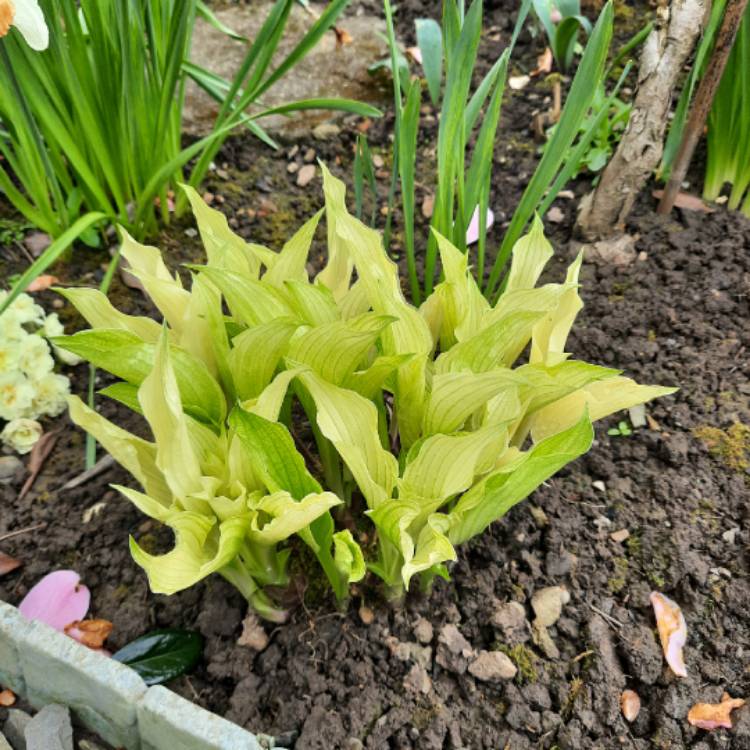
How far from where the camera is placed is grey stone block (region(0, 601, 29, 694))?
105 cm

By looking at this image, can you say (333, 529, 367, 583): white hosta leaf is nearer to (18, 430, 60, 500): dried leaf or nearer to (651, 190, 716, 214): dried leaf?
(18, 430, 60, 500): dried leaf

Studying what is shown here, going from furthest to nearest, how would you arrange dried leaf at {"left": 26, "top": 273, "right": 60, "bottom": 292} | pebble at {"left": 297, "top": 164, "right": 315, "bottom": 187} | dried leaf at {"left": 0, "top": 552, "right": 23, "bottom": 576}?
pebble at {"left": 297, "top": 164, "right": 315, "bottom": 187} < dried leaf at {"left": 26, "top": 273, "right": 60, "bottom": 292} < dried leaf at {"left": 0, "top": 552, "right": 23, "bottom": 576}

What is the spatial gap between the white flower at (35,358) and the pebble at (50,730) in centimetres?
57

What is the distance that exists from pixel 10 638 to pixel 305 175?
4.15 ft

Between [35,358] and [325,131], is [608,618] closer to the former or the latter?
[35,358]

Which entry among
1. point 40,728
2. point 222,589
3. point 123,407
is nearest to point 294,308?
point 222,589

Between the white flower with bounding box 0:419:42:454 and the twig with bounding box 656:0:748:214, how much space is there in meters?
1.36

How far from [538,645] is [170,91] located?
3.78 feet

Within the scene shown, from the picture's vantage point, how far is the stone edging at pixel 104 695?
3.12 ft

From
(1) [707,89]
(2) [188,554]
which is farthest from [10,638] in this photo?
(1) [707,89]

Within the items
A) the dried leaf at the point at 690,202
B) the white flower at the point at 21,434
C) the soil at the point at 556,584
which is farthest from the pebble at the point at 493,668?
the dried leaf at the point at 690,202

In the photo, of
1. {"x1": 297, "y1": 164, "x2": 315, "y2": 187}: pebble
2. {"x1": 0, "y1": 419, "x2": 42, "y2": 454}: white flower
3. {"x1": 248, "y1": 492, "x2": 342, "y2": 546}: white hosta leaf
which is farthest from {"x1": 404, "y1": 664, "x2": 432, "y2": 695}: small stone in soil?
{"x1": 297, "y1": 164, "x2": 315, "y2": 187}: pebble

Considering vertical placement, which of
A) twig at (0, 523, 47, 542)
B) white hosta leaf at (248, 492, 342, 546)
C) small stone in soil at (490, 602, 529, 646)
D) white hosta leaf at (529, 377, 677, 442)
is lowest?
twig at (0, 523, 47, 542)

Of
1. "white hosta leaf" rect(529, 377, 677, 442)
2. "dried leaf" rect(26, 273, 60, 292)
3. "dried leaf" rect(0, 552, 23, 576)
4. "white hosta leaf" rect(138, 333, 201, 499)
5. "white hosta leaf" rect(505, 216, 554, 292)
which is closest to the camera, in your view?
"white hosta leaf" rect(138, 333, 201, 499)
